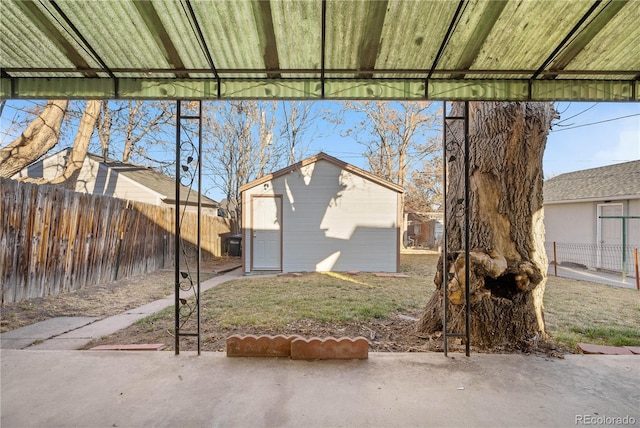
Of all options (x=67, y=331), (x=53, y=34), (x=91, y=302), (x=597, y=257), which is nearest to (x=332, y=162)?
(x=91, y=302)

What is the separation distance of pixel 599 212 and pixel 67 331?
50.2ft

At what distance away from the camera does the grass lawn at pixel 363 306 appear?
4.11 m

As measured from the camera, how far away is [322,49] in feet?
7.51

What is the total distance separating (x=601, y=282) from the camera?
8.10 m

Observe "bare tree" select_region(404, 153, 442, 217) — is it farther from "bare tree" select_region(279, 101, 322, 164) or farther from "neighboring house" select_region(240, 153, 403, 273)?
"neighboring house" select_region(240, 153, 403, 273)

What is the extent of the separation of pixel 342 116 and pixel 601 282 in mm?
14270

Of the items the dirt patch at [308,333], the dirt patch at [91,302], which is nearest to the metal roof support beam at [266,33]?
the dirt patch at [308,333]

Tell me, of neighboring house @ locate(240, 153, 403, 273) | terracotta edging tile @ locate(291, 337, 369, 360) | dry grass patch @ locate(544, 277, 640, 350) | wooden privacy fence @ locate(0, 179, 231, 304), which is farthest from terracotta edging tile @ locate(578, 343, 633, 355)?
wooden privacy fence @ locate(0, 179, 231, 304)

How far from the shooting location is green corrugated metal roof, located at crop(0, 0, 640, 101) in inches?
80.4

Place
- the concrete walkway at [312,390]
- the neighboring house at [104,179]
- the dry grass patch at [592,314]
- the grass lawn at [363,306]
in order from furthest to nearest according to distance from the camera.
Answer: the neighboring house at [104,179] < the grass lawn at [363,306] < the dry grass patch at [592,314] < the concrete walkway at [312,390]

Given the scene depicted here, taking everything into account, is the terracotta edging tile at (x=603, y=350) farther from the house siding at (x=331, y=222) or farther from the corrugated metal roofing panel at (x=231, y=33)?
the house siding at (x=331, y=222)

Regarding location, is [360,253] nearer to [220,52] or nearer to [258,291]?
[258,291]

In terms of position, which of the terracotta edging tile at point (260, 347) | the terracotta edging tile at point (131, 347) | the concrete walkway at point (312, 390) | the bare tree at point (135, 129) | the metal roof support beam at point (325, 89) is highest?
the bare tree at point (135, 129)

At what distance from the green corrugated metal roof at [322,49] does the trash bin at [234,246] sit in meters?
12.1
